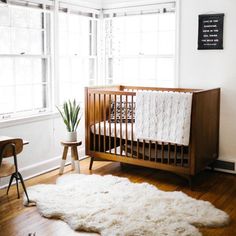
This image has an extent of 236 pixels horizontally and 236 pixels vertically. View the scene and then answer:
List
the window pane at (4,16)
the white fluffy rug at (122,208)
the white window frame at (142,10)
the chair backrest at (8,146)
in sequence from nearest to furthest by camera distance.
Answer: the white fluffy rug at (122,208), the chair backrest at (8,146), the window pane at (4,16), the white window frame at (142,10)

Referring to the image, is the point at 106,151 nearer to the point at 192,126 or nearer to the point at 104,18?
the point at 192,126

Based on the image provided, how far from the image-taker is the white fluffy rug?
2932 millimetres

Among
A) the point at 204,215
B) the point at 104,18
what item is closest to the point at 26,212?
the point at 204,215

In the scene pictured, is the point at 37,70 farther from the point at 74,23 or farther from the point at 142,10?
the point at 142,10

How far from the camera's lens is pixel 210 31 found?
14.6ft

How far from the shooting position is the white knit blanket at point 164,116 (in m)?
3.82

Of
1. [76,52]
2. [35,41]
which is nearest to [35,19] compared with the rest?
[35,41]

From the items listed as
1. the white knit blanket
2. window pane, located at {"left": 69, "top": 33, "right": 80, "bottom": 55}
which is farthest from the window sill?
the white knit blanket

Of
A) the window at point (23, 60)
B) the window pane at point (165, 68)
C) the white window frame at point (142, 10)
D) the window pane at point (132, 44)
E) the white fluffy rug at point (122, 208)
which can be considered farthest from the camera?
the window pane at point (132, 44)

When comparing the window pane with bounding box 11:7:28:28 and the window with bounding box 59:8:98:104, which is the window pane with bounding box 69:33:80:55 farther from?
the window pane with bounding box 11:7:28:28

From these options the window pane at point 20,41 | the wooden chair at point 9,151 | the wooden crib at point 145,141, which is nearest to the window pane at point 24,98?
the window pane at point 20,41

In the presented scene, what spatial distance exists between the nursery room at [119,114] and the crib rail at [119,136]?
1 cm

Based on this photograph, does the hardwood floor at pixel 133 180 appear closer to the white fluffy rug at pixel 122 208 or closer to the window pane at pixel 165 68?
the white fluffy rug at pixel 122 208

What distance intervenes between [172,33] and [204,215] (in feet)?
8.22
